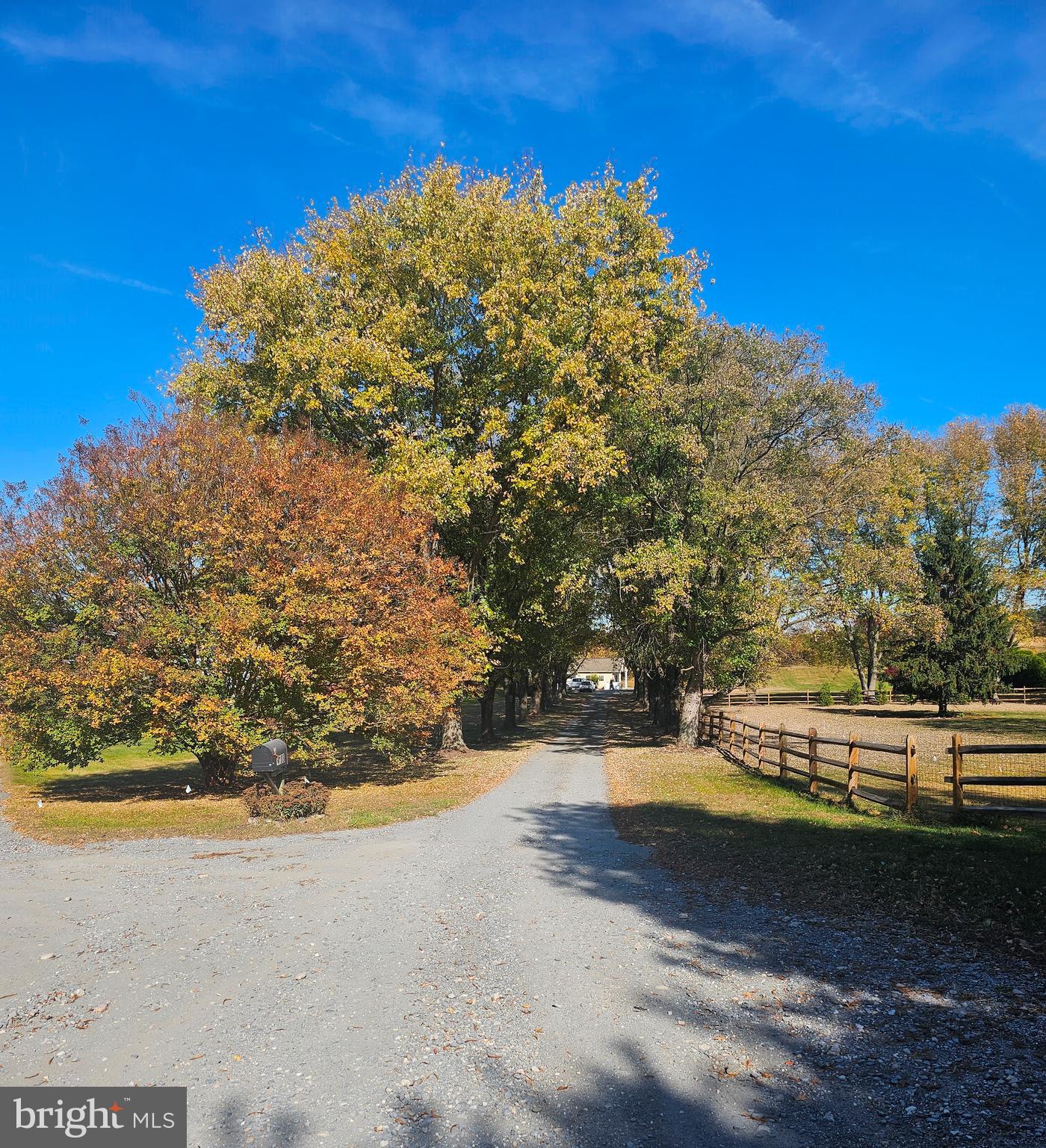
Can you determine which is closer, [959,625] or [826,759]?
[826,759]

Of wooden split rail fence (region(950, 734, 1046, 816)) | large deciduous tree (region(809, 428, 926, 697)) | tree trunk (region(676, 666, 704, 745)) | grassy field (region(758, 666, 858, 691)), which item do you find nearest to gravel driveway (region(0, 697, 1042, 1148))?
wooden split rail fence (region(950, 734, 1046, 816))

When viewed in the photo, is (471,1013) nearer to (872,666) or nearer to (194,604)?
(194,604)

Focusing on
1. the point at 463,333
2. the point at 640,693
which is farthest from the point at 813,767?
the point at 640,693

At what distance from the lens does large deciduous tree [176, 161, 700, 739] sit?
64.4ft

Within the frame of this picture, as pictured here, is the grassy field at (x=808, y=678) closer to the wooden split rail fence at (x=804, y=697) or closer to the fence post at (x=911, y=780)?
the wooden split rail fence at (x=804, y=697)

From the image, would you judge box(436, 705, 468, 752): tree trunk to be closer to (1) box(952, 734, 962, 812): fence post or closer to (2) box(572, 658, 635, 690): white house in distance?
(1) box(952, 734, 962, 812): fence post

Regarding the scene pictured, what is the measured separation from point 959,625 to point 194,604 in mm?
37025

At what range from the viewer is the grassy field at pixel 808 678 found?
219 ft

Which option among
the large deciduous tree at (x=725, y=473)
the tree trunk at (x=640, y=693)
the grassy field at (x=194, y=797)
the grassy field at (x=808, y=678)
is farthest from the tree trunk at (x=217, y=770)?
the grassy field at (x=808, y=678)

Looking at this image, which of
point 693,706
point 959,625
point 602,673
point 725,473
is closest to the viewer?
point 725,473

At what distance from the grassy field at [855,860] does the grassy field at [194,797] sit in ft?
15.0

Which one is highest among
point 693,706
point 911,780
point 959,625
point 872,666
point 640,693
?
point 959,625

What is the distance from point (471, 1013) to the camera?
5191mm

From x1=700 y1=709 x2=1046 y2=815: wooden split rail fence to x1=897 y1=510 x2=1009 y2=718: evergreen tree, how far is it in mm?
16206
